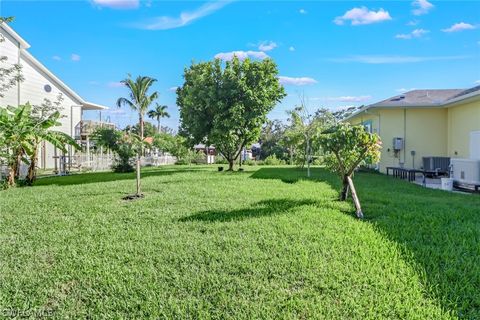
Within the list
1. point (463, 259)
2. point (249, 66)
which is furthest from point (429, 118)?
point (463, 259)

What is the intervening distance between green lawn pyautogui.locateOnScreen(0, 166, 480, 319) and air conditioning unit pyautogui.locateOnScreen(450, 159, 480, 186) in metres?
4.63

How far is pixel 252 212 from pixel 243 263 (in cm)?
278

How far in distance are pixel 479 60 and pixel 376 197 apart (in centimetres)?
1347

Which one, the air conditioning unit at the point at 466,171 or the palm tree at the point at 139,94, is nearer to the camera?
the palm tree at the point at 139,94

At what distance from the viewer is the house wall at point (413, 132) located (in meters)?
17.8

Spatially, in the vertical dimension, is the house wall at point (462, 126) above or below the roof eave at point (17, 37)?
below

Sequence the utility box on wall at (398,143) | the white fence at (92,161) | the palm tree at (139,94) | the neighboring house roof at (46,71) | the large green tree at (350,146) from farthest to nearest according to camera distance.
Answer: the white fence at (92,161) → the neighboring house roof at (46,71) → the utility box on wall at (398,143) → the palm tree at (139,94) → the large green tree at (350,146)

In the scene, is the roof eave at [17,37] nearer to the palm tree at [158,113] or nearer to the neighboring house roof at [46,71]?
the neighboring house roof at [46,71]

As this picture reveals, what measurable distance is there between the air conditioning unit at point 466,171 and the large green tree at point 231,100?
10053 mm

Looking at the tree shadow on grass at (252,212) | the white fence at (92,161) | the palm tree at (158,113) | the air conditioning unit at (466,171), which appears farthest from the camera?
the palm tree at (158,113)

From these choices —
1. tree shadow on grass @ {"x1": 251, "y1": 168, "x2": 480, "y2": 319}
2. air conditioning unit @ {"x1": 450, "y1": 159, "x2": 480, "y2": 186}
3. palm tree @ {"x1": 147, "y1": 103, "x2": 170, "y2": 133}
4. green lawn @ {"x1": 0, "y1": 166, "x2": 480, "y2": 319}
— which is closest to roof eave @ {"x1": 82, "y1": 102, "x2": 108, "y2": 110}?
green lawn @ {"x1": 0, "y1": 166, "x2": 480, "y2": 319}

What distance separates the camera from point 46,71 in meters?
25.2

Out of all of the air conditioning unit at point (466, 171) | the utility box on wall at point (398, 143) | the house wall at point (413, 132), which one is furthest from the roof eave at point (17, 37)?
the air conditioning unit at point (466, 171)

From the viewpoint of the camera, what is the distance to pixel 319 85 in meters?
24.3
